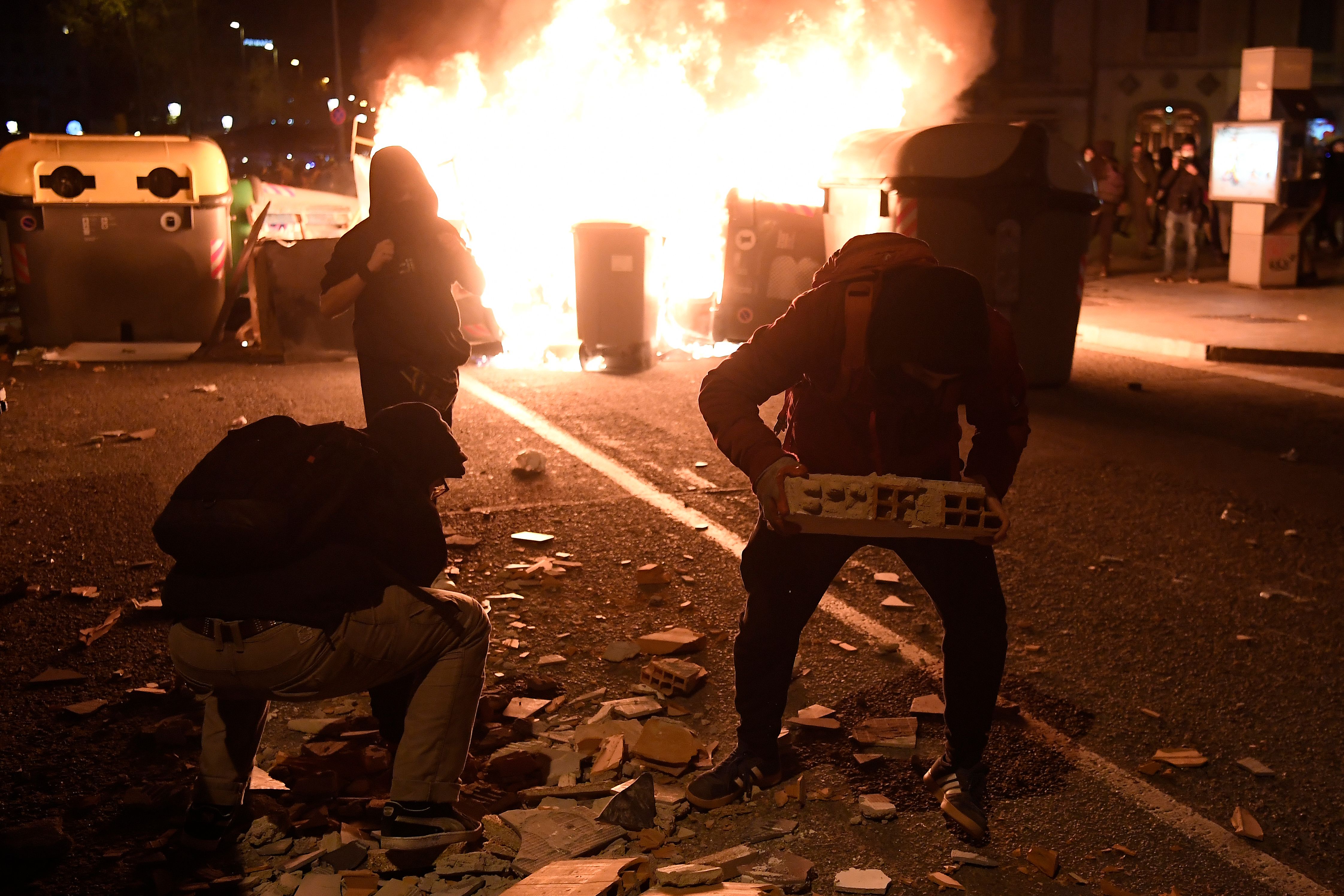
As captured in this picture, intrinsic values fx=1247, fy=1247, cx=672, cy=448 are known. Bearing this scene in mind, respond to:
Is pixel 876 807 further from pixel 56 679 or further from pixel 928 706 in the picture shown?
pixel 56 679

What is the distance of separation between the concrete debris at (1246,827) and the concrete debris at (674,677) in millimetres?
1761

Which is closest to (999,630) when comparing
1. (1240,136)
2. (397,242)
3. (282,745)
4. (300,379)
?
(282,745)

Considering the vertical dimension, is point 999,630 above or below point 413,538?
below

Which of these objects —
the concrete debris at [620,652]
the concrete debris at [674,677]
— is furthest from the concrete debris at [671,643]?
the concrete debris at [674,677]

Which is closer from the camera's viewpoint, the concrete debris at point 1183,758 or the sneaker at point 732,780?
the sneaker at point 732,780

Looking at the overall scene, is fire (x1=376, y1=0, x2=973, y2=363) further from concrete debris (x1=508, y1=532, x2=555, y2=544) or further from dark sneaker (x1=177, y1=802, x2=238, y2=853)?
dark sneaker (x1=177, y1=802, x2=238, y2=853)

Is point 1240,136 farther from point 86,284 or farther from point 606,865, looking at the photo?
point 606,865

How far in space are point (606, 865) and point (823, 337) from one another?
1475 millimetres

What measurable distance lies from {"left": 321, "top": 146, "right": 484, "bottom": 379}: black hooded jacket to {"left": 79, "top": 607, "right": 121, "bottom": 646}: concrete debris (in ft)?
4.84

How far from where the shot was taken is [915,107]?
31938 millimetres

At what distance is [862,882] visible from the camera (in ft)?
10.5

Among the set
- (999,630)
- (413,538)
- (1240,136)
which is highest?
(1240,136)

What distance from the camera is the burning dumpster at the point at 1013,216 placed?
1063 cm

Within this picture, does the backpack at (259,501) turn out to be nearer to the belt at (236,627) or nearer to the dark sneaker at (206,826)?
the belt at (236,627)
